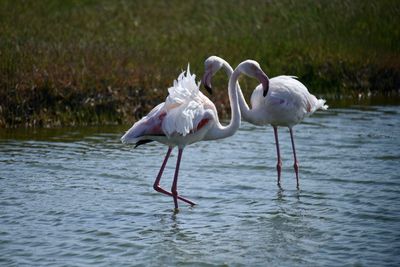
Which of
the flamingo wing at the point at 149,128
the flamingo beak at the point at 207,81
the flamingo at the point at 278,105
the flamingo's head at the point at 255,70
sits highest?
the flamingo's head at the point at 255,70

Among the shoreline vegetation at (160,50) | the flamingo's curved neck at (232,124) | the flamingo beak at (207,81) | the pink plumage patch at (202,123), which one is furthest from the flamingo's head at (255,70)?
the shoreline vegetation at (160,50)

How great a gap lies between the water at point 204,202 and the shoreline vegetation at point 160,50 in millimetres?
760

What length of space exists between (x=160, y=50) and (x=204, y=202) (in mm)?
8883

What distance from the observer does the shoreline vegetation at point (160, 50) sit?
13883mm

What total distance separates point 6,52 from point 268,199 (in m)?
7.51

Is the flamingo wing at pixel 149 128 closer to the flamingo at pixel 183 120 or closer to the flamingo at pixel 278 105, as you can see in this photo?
the flamingo at pixel 183 120

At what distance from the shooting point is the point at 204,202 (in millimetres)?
9188

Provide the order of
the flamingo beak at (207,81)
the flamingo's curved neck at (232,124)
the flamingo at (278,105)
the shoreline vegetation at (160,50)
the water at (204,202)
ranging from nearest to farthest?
the water at (204,202) < the flamingo beak at (207,81) < the flamingo's curved neck at (232,124) < the flamingo at (278,105) < the shoreline vegetation at (160,50)

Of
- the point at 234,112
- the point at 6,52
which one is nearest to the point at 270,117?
the point at 234,112

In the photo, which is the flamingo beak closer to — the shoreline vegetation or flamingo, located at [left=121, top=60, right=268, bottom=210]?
flamingo, located at [left=121, top=60, right=268, bottom=210]

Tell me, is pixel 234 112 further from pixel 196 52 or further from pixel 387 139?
pixel 196 52

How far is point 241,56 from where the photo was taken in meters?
17.6

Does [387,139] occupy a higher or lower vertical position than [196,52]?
lower

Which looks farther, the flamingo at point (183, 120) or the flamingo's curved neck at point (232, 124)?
the flamingo's curved neck at point (232, 124)
